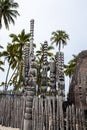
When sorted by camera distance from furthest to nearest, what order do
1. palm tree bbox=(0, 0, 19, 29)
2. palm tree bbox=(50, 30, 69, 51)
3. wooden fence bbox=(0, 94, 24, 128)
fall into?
palm tree bbox=(50, 30, 69, 51), palm tree bbox=(0, 0, 19, 29), wooden fence bbox=(0, 94, 24, 128)

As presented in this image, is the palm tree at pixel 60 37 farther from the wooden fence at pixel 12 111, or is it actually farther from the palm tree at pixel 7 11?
the wooden fence at pixel 12 111

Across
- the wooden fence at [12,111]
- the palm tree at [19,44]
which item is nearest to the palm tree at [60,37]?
the palm tree at [19,44]

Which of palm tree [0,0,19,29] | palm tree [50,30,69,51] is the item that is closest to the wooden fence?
palm tree [0,0,19,29]

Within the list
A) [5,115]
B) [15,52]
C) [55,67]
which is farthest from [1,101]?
[15,52]

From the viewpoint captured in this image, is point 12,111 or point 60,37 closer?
point 12,111

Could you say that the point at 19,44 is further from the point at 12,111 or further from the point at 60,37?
the point at 12,111

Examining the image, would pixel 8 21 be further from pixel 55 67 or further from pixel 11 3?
pixel 55 67

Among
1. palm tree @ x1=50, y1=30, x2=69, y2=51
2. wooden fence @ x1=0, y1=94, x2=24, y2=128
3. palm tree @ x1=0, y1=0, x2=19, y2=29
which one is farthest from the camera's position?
palm tree @ x1=50, y1=30, x2=69, y2=51

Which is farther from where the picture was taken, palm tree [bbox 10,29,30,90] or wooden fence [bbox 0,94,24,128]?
palm tree [bbox 10,29,30,90]

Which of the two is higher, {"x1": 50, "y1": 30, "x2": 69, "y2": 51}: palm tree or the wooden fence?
{"x1": 50, "y1": 30, "x2": 69, "y2": 51}: palm tree

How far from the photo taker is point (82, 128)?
28.2 feet

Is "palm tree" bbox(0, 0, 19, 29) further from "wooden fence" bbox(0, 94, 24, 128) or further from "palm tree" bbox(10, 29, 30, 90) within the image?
"wooden fence" bbox(0, 94, 24, 128)

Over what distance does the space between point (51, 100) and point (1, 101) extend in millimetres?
6363

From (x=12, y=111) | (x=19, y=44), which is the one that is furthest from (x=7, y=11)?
(x=12, y=111)
